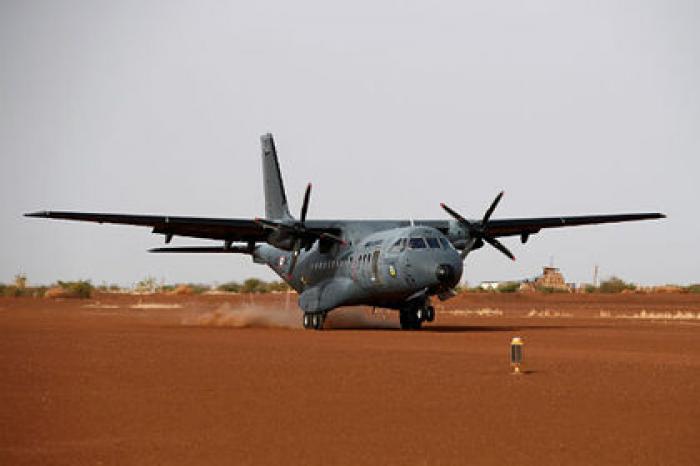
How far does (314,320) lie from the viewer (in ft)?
126

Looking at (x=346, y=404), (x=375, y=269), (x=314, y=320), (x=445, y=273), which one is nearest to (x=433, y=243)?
(x=445, y=273)

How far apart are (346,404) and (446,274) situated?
19.0 m

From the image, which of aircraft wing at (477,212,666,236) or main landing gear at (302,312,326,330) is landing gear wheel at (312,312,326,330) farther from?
aircraft wing at (477,212,666,236)

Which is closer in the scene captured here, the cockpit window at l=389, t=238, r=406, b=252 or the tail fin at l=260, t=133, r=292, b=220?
the cockpit window at l=389, t=238, r=406, b=252

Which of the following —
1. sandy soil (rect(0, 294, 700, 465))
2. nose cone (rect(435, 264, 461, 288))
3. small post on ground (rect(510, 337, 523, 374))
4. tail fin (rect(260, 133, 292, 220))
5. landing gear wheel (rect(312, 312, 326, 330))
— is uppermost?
tail fin (rect(260, 133, 292, 220))

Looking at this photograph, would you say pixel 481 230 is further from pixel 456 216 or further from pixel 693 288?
pixel 693 288

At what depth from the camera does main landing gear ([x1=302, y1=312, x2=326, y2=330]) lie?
38.2 meters

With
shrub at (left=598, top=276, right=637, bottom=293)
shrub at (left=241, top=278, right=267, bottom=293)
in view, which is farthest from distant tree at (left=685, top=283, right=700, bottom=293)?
shrub at (left=241, top=278, right=267, bottom=293)

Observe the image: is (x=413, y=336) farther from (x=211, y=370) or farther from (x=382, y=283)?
(x=211, y=370)

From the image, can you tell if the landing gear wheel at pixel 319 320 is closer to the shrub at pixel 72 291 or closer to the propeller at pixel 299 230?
the propeller at pixel 299 230

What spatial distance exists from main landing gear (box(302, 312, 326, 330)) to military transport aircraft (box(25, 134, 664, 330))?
37mm

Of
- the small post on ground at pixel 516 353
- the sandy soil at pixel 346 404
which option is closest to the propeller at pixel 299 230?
the sandy soil at pixel 346 404

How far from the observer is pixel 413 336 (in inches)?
1226

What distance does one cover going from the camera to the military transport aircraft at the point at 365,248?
33938 millimetres
